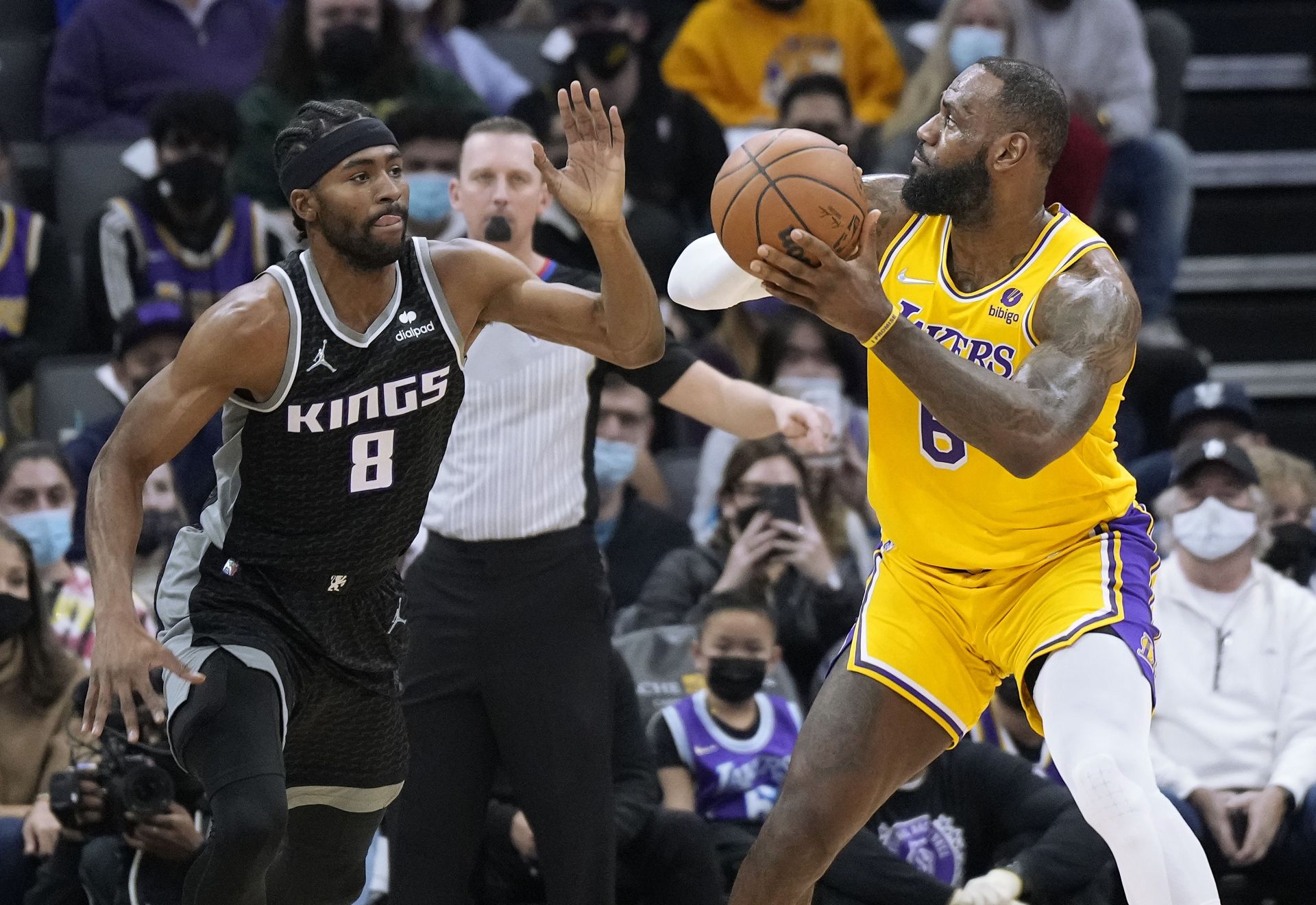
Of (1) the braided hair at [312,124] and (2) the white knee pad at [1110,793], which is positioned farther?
(1) the braided hair at [312,124]

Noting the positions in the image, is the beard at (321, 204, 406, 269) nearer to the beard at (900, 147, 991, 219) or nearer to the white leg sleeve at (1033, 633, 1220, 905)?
the beard at (900, 147, 991, 219)

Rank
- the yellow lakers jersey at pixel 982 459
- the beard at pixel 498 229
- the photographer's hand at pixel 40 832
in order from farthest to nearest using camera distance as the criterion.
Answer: the photographer's hand at pixel 40 832, the beard at pixel 498 229, the yellow lakers jersey at pixel 982 459

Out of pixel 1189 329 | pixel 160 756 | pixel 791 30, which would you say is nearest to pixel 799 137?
pixel 160 756

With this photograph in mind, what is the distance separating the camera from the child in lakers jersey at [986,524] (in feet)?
13.7

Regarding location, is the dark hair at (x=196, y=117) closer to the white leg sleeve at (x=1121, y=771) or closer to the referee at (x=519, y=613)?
the referee at (x=519, y=613)

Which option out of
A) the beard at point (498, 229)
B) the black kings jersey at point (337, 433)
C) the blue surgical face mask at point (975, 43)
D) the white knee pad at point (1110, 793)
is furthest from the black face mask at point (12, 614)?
the blue surgical face mask at point (975, 43)

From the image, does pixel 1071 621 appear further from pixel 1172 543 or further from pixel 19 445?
pixel 19 445

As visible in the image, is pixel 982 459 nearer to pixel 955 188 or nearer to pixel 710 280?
pixel 955 188

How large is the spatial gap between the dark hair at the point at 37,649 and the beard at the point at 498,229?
2.04 metres

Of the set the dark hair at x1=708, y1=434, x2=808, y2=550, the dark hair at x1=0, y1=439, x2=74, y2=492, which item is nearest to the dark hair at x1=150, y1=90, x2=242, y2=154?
the dark hair at x1=0, y1=439, x2=74, y2=492

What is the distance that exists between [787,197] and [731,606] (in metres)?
2.50

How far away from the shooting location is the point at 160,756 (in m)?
5.52

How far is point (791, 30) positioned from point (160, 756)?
5494 mm

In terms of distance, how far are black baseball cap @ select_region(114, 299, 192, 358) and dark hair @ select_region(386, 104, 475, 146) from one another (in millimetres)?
1236
